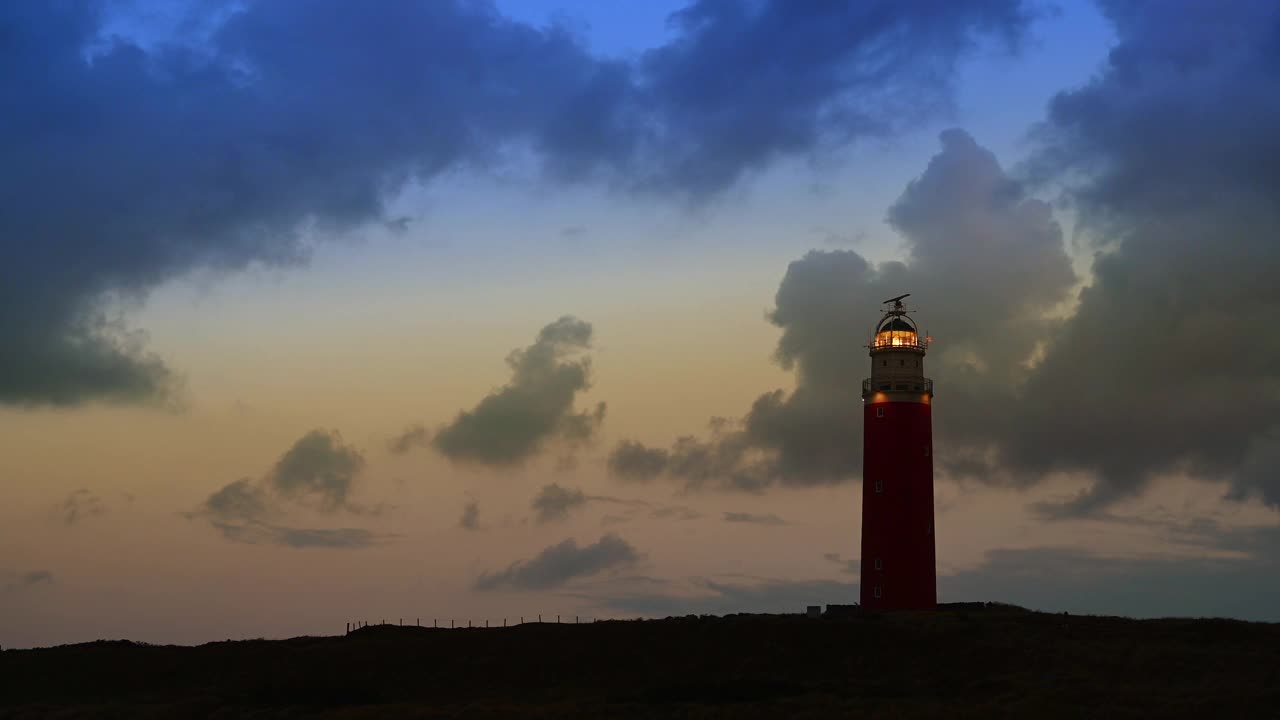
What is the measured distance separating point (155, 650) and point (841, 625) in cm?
3988

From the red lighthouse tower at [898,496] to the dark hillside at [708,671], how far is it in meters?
3.30

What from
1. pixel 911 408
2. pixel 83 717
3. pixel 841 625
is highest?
pixel 911 408

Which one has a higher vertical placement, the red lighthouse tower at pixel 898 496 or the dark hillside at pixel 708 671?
the red lighthouse tower at pixel 898 496

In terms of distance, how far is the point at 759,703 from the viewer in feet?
199

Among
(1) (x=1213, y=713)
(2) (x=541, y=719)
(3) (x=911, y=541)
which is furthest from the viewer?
(3) (x=911, y=541)

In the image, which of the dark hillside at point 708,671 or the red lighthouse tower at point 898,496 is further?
the red lighthouse tower at point 898,496

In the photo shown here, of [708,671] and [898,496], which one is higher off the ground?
[898,496]

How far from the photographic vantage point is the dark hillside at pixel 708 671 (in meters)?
59.2

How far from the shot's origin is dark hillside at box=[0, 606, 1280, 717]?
2333 inches

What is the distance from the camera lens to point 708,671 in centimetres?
6944

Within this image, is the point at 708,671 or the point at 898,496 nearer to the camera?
the point at 708,671

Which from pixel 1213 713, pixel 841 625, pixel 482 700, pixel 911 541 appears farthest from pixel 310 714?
pixel 1213 713

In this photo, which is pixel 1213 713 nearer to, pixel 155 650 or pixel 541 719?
pixel 541 719

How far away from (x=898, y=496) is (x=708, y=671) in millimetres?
16513
